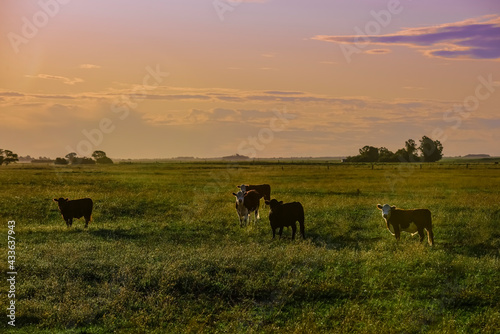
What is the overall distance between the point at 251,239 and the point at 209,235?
2.22 m

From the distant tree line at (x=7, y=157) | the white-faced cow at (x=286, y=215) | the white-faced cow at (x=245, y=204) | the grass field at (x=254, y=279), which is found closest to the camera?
the grass field at (x=254, y=279)

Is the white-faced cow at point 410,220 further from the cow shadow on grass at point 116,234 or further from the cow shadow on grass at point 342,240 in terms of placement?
the cow shadow on grass at point 116,234

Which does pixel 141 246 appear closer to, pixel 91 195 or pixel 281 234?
pixel 281 234

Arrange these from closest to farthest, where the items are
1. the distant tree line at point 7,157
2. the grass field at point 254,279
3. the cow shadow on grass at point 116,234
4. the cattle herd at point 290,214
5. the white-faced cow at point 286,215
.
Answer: the grass field at point 254,279 < the cattle herd at point 290,214 < the white-faced cow at point 286,215 < the cow shadow on grass at point 116,234 < the distant tree line at point 7,157

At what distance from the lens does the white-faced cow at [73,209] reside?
23219mm

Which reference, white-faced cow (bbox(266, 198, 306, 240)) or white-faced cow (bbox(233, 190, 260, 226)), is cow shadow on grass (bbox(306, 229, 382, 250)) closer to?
white-faced cow (bbox(266, 198, 306, 240))

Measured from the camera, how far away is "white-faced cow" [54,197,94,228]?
23.2 m

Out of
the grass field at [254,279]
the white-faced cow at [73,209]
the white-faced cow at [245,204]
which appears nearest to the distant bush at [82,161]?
the white-faced cow at [73,209]

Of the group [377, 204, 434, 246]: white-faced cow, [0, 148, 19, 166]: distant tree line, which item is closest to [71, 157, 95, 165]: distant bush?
[0, 148, 19, 166]: distant tree line

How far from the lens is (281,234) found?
19844mm

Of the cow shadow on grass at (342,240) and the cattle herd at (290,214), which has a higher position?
the cattle herd at (290,214)

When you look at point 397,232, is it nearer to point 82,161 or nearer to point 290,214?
point 290,214

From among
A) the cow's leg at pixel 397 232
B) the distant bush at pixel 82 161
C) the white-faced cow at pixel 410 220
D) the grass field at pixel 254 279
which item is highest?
the distant bush at pixel 82 161

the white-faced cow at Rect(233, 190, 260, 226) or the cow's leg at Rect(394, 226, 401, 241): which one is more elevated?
the white-faced cow at Rect(233, 190, 260, 226)
